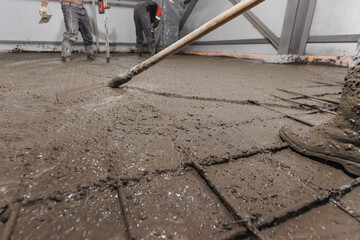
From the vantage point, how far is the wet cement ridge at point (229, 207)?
1.60ft

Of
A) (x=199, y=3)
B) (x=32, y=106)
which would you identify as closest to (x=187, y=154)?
(x=32, y=106)

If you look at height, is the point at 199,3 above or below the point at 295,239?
above

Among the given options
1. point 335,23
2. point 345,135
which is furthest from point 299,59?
point 345,135

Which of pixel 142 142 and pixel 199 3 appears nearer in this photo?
pixel 142 142

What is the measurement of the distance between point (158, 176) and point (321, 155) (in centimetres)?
68

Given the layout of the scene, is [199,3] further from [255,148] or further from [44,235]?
[44,235]

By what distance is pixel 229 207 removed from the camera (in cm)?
57

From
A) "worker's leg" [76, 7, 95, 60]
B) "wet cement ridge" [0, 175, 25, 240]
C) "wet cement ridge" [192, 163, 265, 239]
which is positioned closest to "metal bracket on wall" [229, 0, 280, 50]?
"worker's leg" [76, 7, 95, 60]

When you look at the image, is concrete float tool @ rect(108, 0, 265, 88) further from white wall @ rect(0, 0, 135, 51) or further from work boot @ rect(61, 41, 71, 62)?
white wall @ rect(0, 0, 135, 51)

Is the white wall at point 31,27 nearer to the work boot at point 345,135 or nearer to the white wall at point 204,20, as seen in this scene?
the white wall at point 204,20

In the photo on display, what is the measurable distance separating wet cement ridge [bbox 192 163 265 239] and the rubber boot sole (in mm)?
472

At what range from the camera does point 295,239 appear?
1.59 feet

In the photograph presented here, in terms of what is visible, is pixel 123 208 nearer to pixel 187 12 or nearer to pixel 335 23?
pixel 335 23

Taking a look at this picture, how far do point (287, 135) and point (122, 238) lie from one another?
0.85 m
